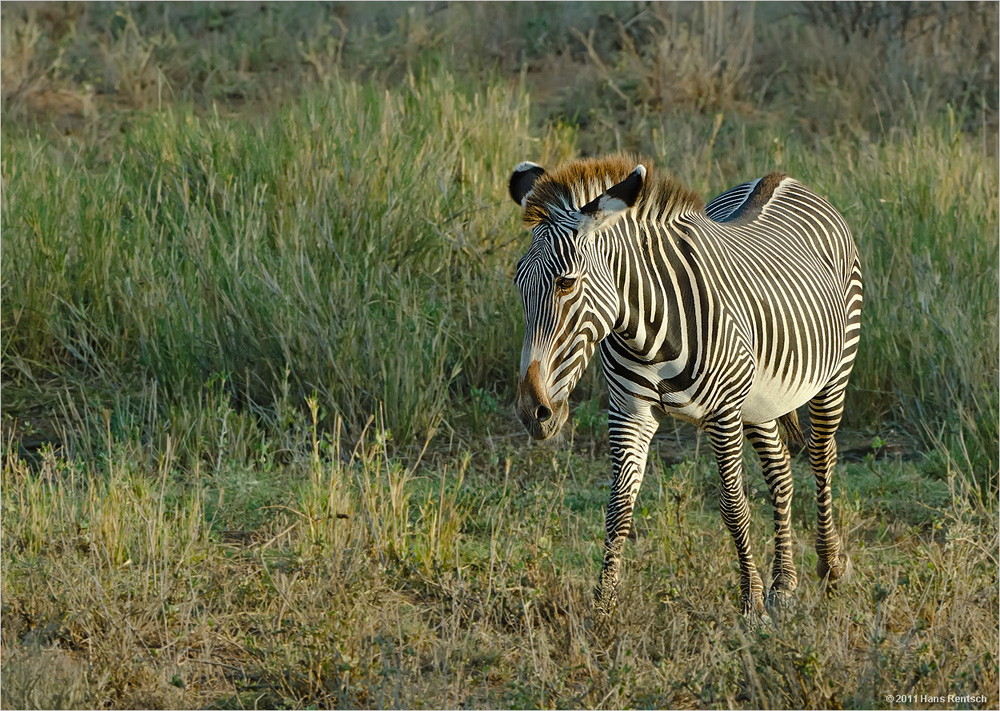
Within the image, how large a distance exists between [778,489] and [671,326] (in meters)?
0.97

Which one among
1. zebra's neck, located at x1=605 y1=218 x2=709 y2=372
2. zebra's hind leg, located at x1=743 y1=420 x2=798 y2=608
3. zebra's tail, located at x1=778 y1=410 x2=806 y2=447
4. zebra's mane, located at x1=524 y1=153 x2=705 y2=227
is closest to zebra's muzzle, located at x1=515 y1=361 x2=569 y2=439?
zebra's neck, located at x1=605 y1=218 x2=709 y2=372

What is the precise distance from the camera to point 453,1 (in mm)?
13047

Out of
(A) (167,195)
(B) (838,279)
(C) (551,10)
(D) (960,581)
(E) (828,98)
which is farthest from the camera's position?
(C) (551,10)

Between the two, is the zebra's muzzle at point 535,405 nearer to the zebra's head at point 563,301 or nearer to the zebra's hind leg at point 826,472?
the zebra's head at point 563,301

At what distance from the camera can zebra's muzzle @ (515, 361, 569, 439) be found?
3.33m

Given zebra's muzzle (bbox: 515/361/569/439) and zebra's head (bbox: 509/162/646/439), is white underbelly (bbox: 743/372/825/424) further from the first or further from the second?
zebra's muzzle (bbox: 515/361/569/439)

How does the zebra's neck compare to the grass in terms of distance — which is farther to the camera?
the grass

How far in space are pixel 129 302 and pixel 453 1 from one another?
26.3ft

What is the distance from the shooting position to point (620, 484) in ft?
12.8

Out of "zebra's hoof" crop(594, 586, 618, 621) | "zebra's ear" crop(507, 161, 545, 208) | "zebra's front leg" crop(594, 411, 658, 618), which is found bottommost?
"zebra's hoof" crop(594, 586, 618, 621)

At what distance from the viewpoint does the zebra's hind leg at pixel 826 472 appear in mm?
4496

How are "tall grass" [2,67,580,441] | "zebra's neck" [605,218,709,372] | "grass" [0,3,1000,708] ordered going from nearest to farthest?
1. "zebra's neck" [605,218,709,372]
2. "grass" [0,3,1000,708]
3. "tall grass" [2,67,580,441]

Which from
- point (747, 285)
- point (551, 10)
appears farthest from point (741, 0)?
point (747, 285)

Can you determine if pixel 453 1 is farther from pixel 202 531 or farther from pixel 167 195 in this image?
pixel 202 531
